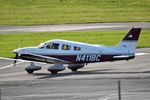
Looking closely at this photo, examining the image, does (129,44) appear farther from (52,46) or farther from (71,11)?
(71,11)

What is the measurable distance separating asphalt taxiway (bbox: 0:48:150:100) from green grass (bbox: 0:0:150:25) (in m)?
31.7

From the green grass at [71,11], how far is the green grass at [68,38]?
1225cm

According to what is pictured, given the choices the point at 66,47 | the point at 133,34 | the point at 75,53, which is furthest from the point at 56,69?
the point at 133,34

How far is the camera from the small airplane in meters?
42.3

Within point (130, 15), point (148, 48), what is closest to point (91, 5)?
point (130, 15)

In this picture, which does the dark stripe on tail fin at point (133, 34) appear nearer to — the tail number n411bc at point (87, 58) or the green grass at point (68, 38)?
the tail number n411bc at point (87, 58)

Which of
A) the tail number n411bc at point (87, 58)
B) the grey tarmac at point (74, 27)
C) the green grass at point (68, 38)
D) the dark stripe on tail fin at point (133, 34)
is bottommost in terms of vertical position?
the green grass at point (68, 38)

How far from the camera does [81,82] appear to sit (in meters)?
36.4

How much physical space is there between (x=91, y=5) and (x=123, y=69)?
5150cm

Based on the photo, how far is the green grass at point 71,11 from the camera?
269 feet

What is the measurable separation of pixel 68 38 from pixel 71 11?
26246 millimetres

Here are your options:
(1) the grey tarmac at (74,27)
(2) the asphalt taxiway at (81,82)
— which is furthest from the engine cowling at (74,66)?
(1) the grey tarmac at (74,27)

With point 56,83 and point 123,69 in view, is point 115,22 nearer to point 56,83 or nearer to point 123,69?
point 123,69

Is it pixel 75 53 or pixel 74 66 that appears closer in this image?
pixel 75 53
